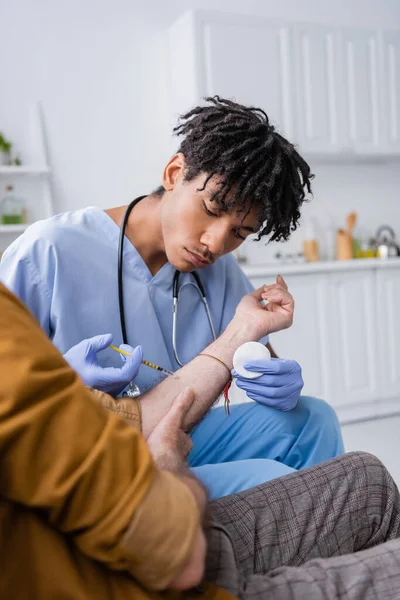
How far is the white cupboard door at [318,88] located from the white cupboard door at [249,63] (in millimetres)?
91

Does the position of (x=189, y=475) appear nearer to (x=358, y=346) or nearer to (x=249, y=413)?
(x=249, y=413)

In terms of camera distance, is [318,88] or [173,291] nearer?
[173,291]

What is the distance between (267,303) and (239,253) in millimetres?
2058

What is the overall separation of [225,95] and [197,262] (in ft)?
6.55

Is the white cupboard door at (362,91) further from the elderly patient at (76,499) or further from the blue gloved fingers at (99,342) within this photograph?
the elderly patient at (76,499)

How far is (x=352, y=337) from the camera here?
322 centimetres

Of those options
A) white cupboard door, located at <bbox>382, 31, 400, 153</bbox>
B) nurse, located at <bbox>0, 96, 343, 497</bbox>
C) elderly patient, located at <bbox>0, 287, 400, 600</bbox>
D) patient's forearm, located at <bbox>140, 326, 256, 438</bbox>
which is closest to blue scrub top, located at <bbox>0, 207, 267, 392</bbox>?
nurse, located at <bbox>0, 96, 343, 497</bbox>

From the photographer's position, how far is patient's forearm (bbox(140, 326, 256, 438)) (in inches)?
41.8

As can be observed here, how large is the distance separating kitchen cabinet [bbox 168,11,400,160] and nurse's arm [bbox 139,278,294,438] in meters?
1.92

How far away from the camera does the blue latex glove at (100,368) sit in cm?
103

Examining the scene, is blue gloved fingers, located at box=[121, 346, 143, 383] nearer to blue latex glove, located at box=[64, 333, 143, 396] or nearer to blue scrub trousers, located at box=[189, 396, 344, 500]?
blue latex glove, located at box=[64, 333, 143, 396]

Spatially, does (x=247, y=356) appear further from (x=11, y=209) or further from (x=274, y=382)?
(x=11, y=209)

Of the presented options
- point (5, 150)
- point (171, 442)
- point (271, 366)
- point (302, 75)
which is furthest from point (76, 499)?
point (302, 75)

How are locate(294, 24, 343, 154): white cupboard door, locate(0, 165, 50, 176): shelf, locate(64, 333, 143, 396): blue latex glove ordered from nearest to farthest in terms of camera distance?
locate(64, 333, 143, 396): blue latex glove → locate(0, 165, 50, 176): shelf → locate(294, 24, 343, 154): white cupboard door
